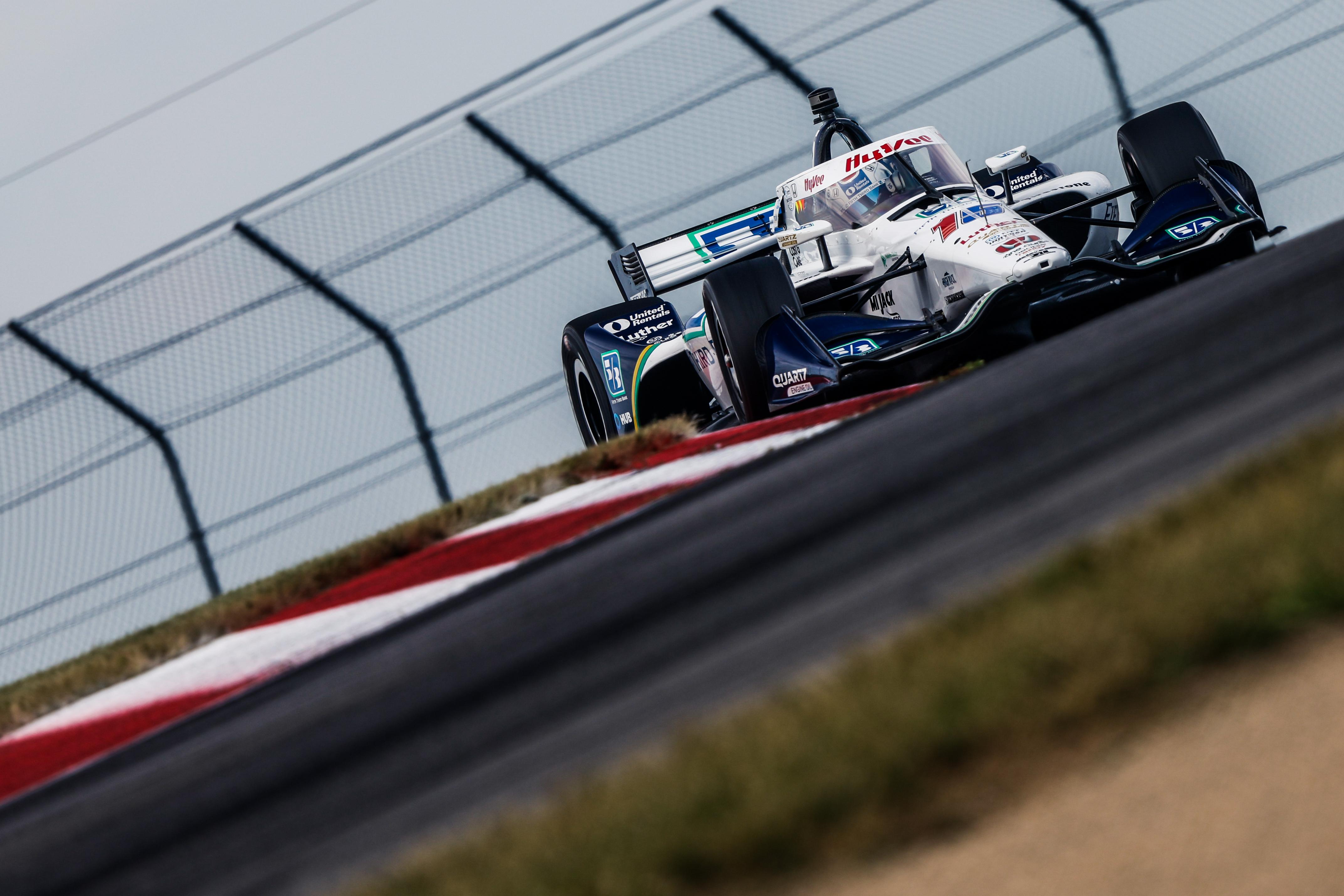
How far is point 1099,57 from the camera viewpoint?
7.74m

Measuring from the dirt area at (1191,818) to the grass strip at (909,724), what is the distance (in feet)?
0.23

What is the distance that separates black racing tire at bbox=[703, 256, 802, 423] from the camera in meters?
6.18

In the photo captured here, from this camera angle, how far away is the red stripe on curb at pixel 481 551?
409cm

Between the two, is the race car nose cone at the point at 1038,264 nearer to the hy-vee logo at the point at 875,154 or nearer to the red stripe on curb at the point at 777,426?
the red stripe on curb at the point at 777,426

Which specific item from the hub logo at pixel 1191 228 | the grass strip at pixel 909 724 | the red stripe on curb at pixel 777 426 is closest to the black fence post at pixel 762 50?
the hub logo at pixel 1191 228

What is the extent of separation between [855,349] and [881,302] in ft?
3.85

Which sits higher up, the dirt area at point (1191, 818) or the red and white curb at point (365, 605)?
the red and white curb at point (365, 605)

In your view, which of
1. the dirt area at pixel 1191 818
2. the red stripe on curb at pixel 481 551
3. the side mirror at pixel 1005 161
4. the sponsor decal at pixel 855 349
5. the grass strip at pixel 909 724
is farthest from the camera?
the side mirror at pixel 1005 161

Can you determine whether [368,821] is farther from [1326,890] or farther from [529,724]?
[1326,890]

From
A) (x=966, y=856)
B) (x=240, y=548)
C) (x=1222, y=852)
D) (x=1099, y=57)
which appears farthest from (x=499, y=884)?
(x=1099, y=57)

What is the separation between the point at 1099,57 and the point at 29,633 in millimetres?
7025

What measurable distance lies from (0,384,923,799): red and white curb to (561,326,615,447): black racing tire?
273 centimetres

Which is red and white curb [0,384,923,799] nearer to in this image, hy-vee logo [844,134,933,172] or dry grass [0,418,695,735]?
→ dry grass [0,418,695,735]

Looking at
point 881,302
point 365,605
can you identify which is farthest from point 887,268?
point 365,605
